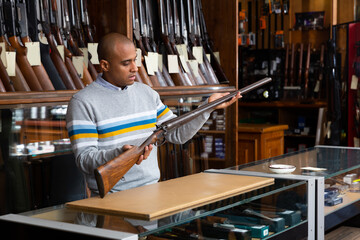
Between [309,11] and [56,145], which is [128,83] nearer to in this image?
[56,145]

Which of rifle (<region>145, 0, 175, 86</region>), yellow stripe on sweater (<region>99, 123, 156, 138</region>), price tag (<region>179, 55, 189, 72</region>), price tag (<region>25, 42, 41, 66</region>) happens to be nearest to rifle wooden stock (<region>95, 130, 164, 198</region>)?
yellow stripe on sweater (<region>99, 123, 156, 138</region>)

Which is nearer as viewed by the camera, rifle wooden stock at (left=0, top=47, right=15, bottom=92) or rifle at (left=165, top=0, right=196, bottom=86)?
rifle wooden stock at (left=0, top=47, right=15, bottom=92)

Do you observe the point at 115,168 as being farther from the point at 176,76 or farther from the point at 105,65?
the point at 176,76

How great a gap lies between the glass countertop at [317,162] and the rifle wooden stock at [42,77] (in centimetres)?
106

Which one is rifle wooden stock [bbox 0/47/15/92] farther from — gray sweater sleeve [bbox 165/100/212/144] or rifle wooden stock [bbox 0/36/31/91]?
gray sweater sleeve [bbox 165/100/212/144]

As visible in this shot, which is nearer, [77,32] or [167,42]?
[77,32]

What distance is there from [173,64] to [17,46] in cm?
131

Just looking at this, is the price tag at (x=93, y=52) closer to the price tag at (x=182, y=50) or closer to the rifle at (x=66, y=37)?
the rifle at (x=66, y=37)

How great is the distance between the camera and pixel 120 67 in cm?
238

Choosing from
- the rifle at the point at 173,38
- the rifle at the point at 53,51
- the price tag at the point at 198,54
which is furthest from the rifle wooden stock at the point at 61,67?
the price tag at the point at 198,54

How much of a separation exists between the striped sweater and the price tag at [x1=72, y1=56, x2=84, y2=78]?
80 cm

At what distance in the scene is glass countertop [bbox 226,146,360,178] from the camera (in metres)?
2.59

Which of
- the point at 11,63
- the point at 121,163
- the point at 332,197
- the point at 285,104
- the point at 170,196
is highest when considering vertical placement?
the point at 11,63

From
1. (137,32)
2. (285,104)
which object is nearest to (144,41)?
(137,32)
